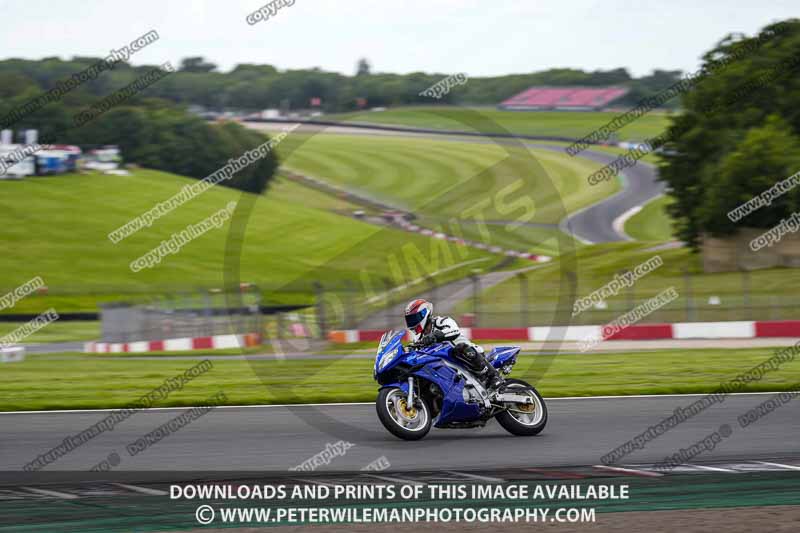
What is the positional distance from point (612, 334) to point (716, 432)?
14.4 metres

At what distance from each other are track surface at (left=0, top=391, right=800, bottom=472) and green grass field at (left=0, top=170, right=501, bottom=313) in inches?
934

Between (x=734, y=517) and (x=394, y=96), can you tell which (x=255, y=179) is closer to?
(x=394, y=96)

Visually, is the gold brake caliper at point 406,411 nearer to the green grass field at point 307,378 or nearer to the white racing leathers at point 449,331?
the white racing leathers at point 449,331

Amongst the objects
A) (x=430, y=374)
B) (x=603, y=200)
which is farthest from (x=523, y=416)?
(x=603, y=200)

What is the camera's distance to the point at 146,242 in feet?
160

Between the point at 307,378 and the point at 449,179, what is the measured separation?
25.9m

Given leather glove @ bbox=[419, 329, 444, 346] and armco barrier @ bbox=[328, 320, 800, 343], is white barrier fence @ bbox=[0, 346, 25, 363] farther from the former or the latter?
leather glove @ bbox=[419, 329, 444, 346]

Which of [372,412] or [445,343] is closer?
[445,343]

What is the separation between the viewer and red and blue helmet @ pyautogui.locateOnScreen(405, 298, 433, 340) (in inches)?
416

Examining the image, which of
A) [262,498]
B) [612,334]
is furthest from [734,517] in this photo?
[612,334]

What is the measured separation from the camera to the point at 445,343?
418 inches

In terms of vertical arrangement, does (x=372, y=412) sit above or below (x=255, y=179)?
below

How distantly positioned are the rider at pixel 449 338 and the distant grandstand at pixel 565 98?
265 feet

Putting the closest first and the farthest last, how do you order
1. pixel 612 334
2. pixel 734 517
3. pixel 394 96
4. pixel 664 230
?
pixel 734 517
pixel 394 96
pixel 612 334
pixel 664 230
